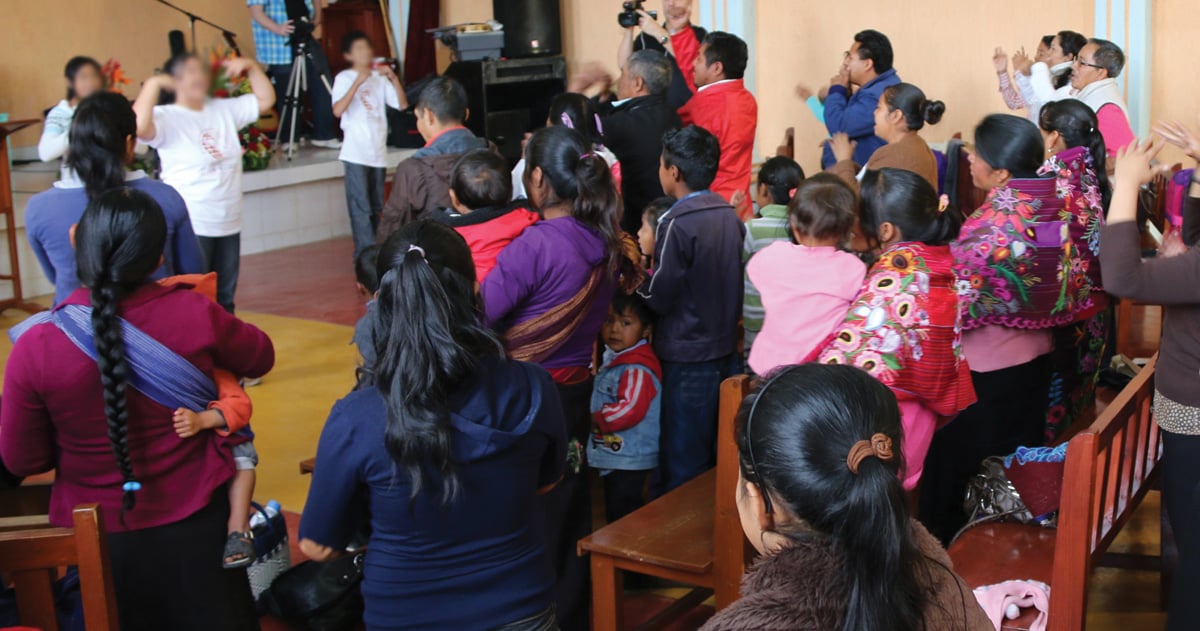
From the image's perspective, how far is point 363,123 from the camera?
6.73 metres

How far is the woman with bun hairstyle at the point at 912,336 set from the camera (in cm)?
249

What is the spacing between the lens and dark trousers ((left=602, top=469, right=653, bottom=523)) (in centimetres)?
349

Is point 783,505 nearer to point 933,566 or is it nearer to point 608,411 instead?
point 933,566

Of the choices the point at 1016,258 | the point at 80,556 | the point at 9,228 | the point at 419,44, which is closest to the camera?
the point at 80,556

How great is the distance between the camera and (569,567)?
307 cm

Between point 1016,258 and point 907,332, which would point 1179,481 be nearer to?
point 907,332

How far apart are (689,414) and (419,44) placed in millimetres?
7216

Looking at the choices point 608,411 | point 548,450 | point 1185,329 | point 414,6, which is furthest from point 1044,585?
point 414,6

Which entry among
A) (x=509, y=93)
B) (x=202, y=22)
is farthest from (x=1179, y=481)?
(x=202, y=22)

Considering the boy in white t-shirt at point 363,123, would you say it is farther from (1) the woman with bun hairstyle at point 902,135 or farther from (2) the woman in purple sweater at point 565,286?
(2) the woman in purple sweater at point 565,286

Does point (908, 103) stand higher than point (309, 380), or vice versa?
point (908, 103)

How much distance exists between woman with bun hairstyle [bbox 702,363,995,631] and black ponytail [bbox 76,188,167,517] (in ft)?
4.24

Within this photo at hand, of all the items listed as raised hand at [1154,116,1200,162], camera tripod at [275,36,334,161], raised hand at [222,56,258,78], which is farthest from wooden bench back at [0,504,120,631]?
camera tripod at [275,36,334,161]

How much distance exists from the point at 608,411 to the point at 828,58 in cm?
574
